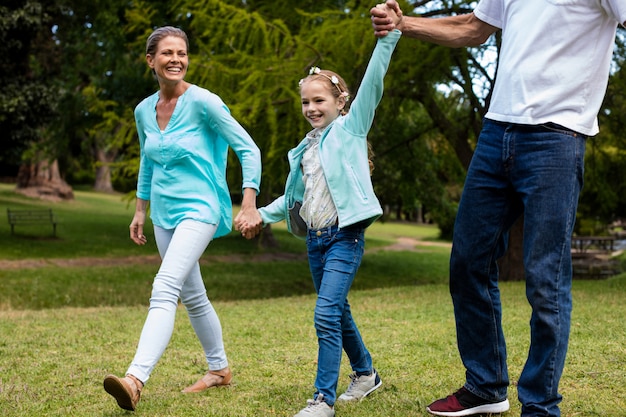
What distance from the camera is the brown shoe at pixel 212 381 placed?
13.5 ft

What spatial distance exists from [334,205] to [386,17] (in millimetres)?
917

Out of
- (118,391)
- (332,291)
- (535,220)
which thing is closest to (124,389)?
(118,391)

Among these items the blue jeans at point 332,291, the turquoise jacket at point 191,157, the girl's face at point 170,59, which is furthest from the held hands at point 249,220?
the girl's face at point 170,59

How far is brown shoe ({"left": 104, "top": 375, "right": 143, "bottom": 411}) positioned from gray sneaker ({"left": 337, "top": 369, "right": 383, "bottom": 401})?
Result: 1040mm

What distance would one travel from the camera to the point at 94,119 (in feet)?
71.3

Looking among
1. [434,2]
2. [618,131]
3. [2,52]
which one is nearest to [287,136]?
[434,2]

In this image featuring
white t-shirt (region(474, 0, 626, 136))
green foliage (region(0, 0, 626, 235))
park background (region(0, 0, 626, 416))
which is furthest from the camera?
green foliage (region(0, 0, 626, 235))

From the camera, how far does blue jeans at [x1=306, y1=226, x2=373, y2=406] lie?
3436 mm

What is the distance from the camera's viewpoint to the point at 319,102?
147 inches

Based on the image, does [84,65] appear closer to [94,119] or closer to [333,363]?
[94,119]

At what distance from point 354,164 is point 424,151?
574 inches

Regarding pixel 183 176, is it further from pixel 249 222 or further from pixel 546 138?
pixel 546 138

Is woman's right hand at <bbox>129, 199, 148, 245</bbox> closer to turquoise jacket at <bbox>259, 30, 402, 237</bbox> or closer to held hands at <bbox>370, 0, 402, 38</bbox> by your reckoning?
turquoise jacket at <bbox>259, 30, 402, 237</bbox>

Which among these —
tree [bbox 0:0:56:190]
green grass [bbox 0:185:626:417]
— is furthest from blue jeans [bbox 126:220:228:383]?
tree [bbox 0:0:56:190]
